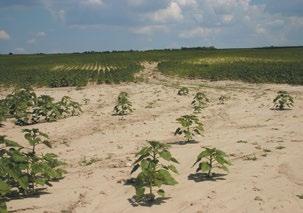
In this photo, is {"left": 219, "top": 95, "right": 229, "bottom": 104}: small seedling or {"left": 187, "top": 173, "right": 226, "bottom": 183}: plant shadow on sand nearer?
{"left": 187, "top": 173, "right": 226, "bottom": 183}: plant shadow on sand

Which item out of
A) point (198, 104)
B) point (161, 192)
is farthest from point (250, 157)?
point (198, 104)

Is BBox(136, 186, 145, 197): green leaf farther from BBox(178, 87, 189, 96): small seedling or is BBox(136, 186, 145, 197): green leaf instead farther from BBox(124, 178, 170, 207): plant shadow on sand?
BBox(178, 87, 189, 96): small seedling

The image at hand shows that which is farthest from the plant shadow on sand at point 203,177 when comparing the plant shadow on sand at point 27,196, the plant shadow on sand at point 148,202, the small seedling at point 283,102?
the small seedling at point 283,102

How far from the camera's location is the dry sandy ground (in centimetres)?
734

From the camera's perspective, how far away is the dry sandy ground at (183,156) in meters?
7.34

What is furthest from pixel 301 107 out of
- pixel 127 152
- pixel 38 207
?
pixel 38 207

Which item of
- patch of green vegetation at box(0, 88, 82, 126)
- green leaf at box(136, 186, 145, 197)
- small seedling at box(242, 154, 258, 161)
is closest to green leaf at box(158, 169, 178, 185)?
green leaf at box(136, 186, 145, 197)

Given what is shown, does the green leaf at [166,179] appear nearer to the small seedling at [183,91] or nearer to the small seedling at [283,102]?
the small seedling at [283,102]

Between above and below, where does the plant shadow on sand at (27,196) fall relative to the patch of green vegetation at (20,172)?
below

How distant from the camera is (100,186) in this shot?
8336 mm

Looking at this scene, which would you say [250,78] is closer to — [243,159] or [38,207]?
[243,159]

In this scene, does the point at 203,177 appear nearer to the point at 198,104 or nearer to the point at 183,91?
the point at 198,104

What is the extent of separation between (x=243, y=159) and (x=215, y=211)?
10.2 feet

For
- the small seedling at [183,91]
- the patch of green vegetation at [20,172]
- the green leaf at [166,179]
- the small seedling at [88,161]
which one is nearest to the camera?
the patch of green vegetation at [20,172]
